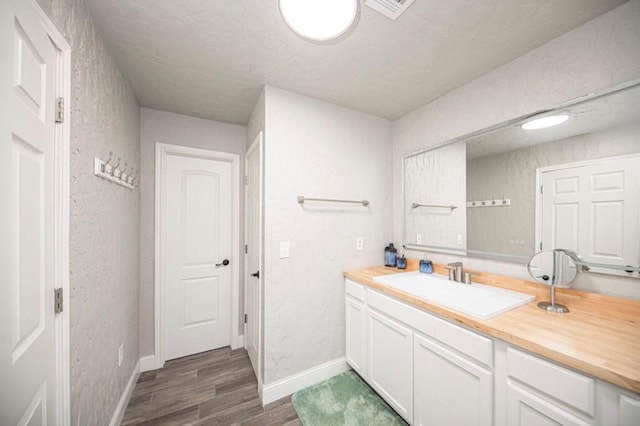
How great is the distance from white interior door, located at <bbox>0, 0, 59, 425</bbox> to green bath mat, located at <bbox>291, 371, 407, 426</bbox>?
136 centimetres

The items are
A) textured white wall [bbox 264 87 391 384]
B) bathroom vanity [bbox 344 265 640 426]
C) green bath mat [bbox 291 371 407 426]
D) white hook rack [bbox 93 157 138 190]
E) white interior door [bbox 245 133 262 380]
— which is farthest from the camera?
white interior door [bbox 245 133 262 380]

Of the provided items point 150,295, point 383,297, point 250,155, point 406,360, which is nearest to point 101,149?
point 250,155

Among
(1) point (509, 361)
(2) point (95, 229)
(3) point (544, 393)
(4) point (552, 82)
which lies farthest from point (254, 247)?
(4) point (552, 82)

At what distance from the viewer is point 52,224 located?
35.1 inches

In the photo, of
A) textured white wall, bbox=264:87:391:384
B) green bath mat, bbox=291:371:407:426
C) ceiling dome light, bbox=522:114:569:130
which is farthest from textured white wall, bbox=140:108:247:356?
ceiling dome light, bbox=522:114:569:130

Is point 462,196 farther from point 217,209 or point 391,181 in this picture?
point 217,209

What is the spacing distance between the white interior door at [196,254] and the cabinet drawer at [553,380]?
2.40 meters

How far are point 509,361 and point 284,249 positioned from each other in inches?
55.8

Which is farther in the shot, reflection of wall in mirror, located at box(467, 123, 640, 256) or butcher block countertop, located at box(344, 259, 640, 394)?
reflection of wall in mirror, located at box(467, 123, 640, 256)

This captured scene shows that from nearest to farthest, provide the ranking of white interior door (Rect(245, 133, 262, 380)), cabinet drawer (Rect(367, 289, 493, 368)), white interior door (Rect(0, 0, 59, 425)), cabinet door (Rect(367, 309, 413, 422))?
white interior door (Rect(0, 0, 59, 425)) → cabinet drawer (Rect(367, 289, 493, 368)) → cabinet door (Rect(367, 309, 413, 422)) → white interior door (Rect(245, 133, 262, 380))

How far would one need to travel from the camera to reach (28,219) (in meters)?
0.75

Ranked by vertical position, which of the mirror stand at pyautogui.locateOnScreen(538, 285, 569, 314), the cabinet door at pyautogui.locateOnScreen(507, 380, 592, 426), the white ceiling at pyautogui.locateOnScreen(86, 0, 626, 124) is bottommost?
the cabinet door at pyautogui.locateOnScreen(507, 380, 592, 426)

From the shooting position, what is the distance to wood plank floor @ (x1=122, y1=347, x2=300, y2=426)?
154 cm

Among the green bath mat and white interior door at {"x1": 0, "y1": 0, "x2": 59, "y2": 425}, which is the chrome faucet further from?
white interior door at {"x1": 0, "y1": 0, "x2": 59, "y2": 425}
